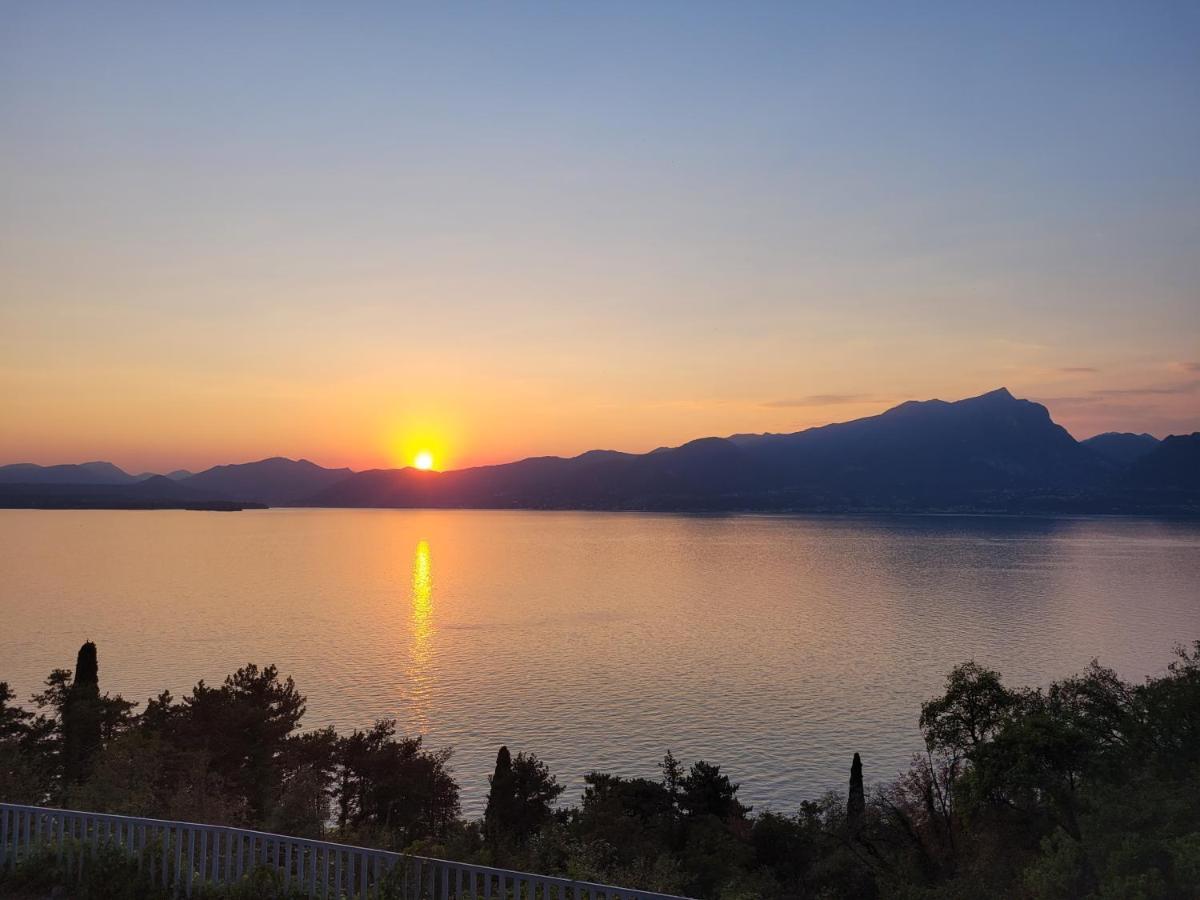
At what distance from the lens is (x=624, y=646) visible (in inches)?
3826

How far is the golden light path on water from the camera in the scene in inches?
2699

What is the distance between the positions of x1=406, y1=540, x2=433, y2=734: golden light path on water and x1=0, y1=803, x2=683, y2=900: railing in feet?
162

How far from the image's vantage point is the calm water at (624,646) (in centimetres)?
6078

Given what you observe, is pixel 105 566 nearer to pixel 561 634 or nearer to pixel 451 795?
pixel 561 634

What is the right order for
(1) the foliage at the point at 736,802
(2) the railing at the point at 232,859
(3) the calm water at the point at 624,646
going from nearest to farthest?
(2) the railing at the point at 232,859 → (1) the foliage at the point at 736,802 → (3) the calm water at the point at 624,646

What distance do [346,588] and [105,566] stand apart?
68.4m

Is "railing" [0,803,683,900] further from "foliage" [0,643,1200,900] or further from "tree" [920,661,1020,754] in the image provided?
"tree" [920,661,1020,754]

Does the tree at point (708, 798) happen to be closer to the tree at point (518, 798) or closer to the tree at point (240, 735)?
the tree at point (518, 798)

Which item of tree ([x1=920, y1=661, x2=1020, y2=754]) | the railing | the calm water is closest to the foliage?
tree ([x1=920, y1=661, x2=1020, y2=754])

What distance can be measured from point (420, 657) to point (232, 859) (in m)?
80.1

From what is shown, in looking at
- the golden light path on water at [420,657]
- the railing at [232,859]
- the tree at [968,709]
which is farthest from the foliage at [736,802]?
the golden light path on water at [420,657]

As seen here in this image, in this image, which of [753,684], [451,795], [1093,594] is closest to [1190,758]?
[451,795]

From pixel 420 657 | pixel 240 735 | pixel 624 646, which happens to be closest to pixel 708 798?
pixel 240 735

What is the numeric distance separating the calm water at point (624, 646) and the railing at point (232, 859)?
3619 centimetres
